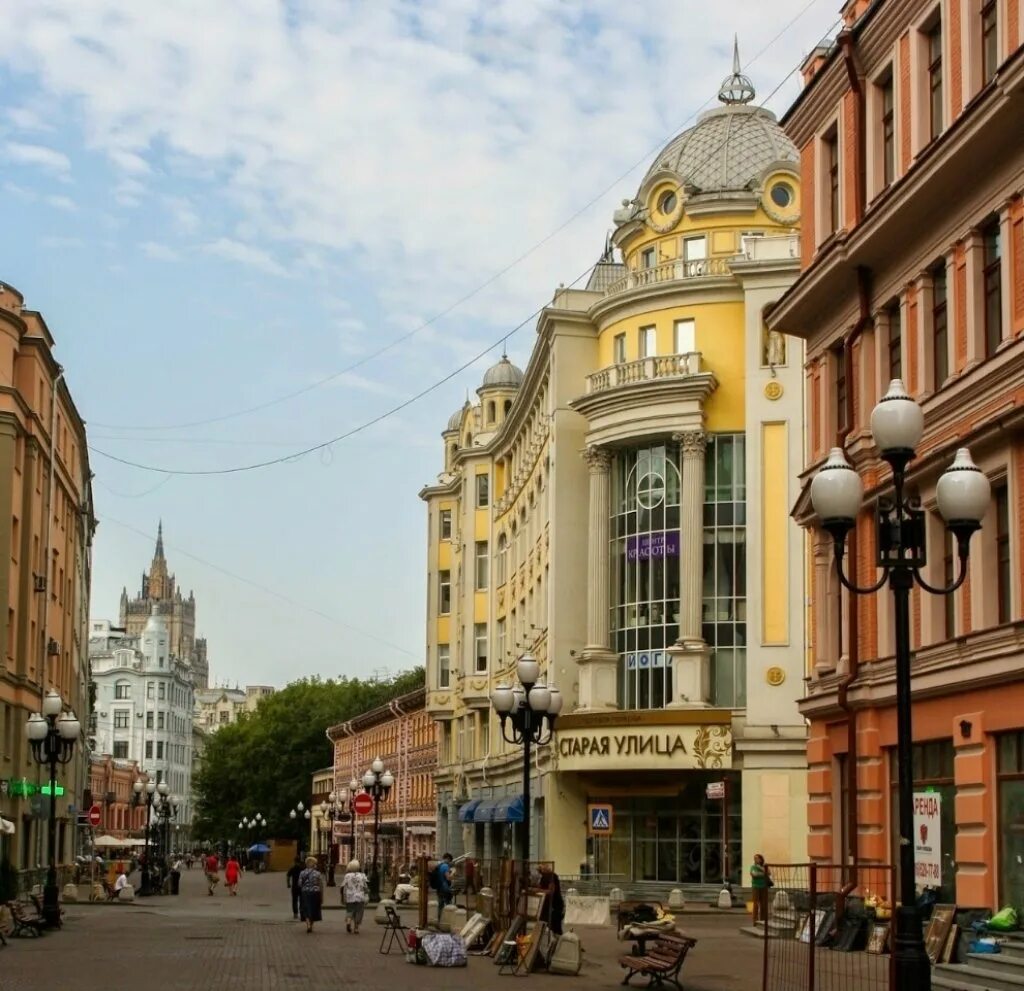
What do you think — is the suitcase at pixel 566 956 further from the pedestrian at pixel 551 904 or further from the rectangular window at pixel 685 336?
the rectangular window at pixel 685 336

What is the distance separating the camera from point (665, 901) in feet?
149

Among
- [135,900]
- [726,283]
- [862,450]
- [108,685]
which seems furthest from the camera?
[108,685]

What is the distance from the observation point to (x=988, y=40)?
920 inches

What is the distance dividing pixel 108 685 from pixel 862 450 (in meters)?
168

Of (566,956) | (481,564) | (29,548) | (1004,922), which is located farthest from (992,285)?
(481,564)

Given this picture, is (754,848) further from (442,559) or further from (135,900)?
(442,559)

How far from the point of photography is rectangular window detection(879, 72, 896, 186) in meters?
27.0

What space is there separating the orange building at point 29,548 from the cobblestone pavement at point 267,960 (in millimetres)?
7654

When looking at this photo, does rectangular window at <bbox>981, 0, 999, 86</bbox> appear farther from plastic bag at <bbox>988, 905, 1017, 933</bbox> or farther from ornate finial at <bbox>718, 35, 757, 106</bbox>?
ornate finial at <bbox>718, 35, 757, 106</bbox>

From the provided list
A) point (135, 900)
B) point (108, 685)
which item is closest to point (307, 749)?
point (108, 685)

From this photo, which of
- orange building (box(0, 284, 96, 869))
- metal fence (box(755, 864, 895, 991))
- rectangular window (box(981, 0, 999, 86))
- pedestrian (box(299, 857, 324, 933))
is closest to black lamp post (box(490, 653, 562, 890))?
metal fence (box(755, 864, 895, 991))

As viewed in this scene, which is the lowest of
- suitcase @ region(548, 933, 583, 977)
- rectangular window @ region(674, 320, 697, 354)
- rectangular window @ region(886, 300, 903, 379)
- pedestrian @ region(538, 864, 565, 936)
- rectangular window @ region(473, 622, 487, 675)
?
suitcase @ region(548, 933, 583, 977)

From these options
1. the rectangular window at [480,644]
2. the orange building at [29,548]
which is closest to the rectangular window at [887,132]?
the orange building at [29,548]

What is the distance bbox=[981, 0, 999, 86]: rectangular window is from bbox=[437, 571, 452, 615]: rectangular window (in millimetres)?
55843
